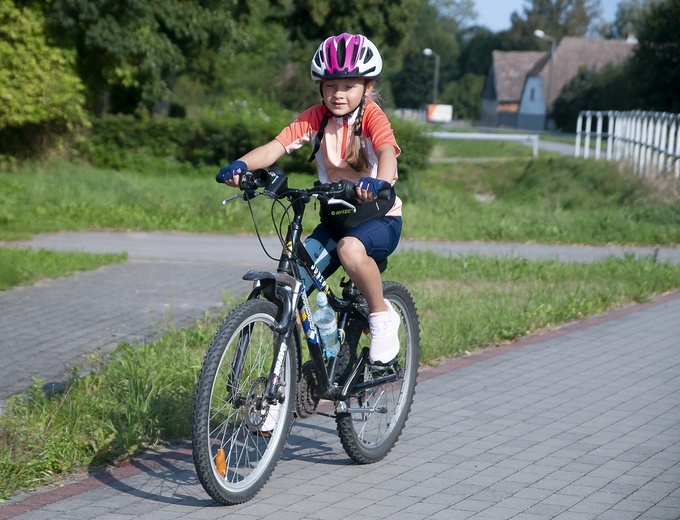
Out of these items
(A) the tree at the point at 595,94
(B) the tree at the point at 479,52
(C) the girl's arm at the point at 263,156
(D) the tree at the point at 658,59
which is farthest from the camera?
(B) the tree at the point at 479,52

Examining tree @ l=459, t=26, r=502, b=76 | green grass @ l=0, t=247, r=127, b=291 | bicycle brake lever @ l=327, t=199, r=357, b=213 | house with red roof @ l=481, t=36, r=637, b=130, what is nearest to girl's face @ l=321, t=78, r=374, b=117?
bicycle brake lever @ l=327, t=199, r=357, b=213

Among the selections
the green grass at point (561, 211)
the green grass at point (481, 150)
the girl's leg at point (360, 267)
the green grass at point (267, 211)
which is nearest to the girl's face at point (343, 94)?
the girl's leg at point (360, 267)

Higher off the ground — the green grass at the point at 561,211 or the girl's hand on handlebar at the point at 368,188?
the girl's hand on handlebar at the point at 368,188

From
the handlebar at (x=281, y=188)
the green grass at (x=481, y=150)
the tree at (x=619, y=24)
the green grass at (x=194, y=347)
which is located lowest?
the green grass at (x=481, y=150)

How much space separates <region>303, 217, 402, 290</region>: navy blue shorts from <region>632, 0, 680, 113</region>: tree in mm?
50163

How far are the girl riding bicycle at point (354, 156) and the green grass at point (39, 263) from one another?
6.12m

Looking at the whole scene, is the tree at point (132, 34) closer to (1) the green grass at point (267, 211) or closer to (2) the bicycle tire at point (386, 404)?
(1) the green grass at point (267, 211)

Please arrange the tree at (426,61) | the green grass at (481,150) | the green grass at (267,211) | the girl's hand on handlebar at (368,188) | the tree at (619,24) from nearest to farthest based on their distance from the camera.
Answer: the girl's hand on handlebar at (368,188) → the green grass at (267,211) → the green grass at (481,150) → the tree at (426,61) → the tree at (619,24)

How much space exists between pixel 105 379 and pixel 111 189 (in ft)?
45.2

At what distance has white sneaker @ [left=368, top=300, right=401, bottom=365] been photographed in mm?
5238

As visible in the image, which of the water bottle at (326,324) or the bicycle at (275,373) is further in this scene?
the water bottle at (326,324)

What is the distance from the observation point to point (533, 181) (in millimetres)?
28688

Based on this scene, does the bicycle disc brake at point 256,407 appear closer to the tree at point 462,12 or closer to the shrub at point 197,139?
the shrub at point 197,139

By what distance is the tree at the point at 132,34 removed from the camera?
2531cm
